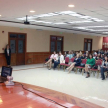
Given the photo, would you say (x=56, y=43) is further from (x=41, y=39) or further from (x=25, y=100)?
(x=25, y=100)

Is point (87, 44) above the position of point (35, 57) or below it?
above

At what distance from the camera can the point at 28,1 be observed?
4582 mm

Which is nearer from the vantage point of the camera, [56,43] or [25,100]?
[25,100]

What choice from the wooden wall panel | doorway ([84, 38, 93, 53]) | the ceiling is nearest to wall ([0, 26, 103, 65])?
the wooden wall panel

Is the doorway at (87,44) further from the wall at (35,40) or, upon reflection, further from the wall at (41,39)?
the wall at (35,40)

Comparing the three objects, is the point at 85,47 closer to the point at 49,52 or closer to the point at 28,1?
the point at 49,52

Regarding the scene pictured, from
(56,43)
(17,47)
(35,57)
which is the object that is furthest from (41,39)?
(17,47)

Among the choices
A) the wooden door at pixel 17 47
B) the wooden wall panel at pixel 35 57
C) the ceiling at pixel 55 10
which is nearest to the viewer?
the ceiling at pixel 55 10

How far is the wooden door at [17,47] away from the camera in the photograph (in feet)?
38.6

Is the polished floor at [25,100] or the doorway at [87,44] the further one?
the doorway at [87,44]

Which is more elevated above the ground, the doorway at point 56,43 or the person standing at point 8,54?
the doorway at point 56,43

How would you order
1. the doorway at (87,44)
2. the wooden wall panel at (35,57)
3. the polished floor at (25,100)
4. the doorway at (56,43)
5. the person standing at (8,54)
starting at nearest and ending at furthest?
1. the polished floor at (25,100)
2. the person standing at (8,54)
3. the wooden wall panel at (35,57)
4. the doorway at (56,43)
5. the doorway at (87,44)

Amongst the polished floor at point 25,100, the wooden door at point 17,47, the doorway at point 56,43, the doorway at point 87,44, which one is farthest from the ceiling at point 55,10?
the doorway at point 87,44

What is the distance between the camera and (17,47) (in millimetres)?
12039
